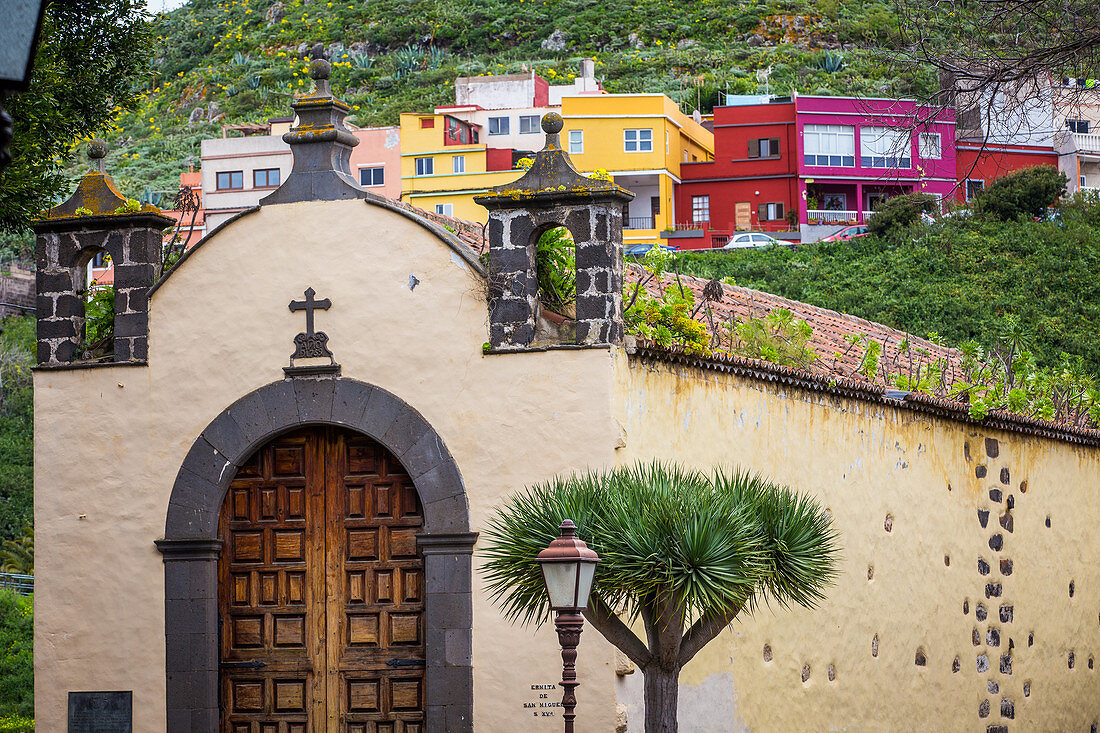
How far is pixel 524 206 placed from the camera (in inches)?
394

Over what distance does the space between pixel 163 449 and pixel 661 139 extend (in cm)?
4367

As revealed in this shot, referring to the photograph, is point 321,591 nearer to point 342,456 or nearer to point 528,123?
point 342,456

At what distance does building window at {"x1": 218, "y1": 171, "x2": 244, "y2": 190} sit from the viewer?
2013 inches

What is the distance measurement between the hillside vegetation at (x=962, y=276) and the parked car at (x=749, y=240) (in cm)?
165

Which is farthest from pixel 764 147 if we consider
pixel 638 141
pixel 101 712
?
pixel 101 712

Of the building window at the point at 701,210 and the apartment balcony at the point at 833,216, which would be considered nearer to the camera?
the apartment balcony at the point at 833,216

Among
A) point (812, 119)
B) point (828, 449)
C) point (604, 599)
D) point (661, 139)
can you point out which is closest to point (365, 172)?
point (661, 139)

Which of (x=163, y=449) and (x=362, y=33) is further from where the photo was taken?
(x=362, y=33)

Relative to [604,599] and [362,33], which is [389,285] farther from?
[362,33]

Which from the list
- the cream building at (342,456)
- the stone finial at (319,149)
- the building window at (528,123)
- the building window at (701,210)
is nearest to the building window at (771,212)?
the building window at (701,210)

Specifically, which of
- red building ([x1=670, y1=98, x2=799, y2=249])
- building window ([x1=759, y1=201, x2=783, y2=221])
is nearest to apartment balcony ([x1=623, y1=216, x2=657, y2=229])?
red building ([x1=670, y1=98, x2=799, y2=249])

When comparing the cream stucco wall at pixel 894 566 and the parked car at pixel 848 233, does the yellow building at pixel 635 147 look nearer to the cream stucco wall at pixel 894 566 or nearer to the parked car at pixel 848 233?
the parked car at pixel 848 233

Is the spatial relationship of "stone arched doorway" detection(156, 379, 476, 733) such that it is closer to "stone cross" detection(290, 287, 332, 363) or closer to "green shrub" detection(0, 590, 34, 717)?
"stone cross" detection(290, 287, 332, 363)

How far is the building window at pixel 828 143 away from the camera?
51844mm
